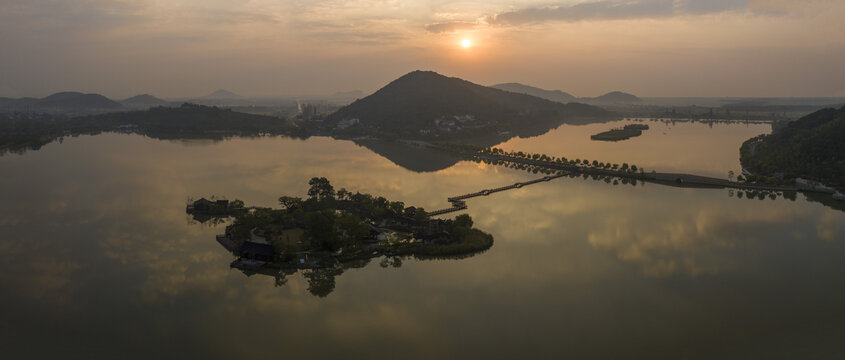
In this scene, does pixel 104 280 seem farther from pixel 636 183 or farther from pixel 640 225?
pixel 636 183

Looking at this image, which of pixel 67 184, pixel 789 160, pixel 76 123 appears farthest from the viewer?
pixel 76 123

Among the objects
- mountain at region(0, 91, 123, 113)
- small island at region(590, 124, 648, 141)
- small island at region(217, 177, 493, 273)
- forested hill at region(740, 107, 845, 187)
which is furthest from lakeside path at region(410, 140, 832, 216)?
mountain at region(0, 91, 123, 113)

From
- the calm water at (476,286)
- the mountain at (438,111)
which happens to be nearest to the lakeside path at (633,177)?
the calm water at (476,286)

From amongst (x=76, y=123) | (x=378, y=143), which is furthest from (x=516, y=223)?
(x=76, y=123)

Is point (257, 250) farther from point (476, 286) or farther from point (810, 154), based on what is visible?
point (810, 154)

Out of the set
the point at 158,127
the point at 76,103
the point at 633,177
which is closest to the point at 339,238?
the point at 633,177
